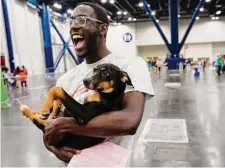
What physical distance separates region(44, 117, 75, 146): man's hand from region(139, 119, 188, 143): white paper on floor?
9.66 feet

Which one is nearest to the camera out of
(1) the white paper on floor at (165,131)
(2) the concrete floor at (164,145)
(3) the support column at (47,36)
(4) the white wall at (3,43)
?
(2) the concrete floor at (164,145)

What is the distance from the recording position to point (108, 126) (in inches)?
40.7

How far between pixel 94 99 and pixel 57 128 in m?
0.19

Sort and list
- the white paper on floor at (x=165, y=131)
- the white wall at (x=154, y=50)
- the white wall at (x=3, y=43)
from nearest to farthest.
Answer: the white paper on floor at (x=165, y=131)
the white wall at (x=3, y=43)
the white wall at (x=154, y=50)

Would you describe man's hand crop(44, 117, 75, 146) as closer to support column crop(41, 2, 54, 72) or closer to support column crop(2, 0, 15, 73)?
support column crop(2, 0, 15, 73)

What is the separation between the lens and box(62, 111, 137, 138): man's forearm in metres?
1.03

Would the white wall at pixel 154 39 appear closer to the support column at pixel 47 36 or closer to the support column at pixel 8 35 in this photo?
the support column at pixel 47 36

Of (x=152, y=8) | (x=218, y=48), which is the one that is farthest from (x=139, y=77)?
(x=218, y=48)

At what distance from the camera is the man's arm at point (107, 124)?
3.40ft

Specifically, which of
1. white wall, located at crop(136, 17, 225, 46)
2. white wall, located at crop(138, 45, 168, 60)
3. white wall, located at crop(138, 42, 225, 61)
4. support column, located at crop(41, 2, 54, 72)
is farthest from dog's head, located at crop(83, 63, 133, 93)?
white wall, located at crop(138, 45, 168, 60)

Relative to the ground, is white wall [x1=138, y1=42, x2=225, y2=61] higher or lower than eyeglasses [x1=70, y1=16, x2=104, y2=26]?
lower

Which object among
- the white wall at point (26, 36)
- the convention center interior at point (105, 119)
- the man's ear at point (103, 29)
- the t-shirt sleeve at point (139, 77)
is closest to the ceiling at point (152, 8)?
the white wall at point (26, 36)

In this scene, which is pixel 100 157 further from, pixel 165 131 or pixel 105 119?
pixel 165 131

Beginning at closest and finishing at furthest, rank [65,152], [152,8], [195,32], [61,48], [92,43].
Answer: [65,152] < [92,43] < [61,48] < [152,8] < [195,32]
